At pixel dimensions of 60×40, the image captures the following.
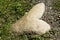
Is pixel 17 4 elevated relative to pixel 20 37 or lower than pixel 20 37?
elevated

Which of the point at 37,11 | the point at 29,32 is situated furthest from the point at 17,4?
the point at 29,32

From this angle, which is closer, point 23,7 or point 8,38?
point 8,38

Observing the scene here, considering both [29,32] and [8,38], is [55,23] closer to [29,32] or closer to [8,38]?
[29,32]

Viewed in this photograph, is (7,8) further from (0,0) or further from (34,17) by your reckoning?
(34,17)

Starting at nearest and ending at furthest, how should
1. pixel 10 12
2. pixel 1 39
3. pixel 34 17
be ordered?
pixel 1 39 → pixel 34 17 → pixel 10 12

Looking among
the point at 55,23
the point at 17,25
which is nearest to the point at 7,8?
the point at 17,25

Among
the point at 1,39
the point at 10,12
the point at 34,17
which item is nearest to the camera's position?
the point at 1,39
